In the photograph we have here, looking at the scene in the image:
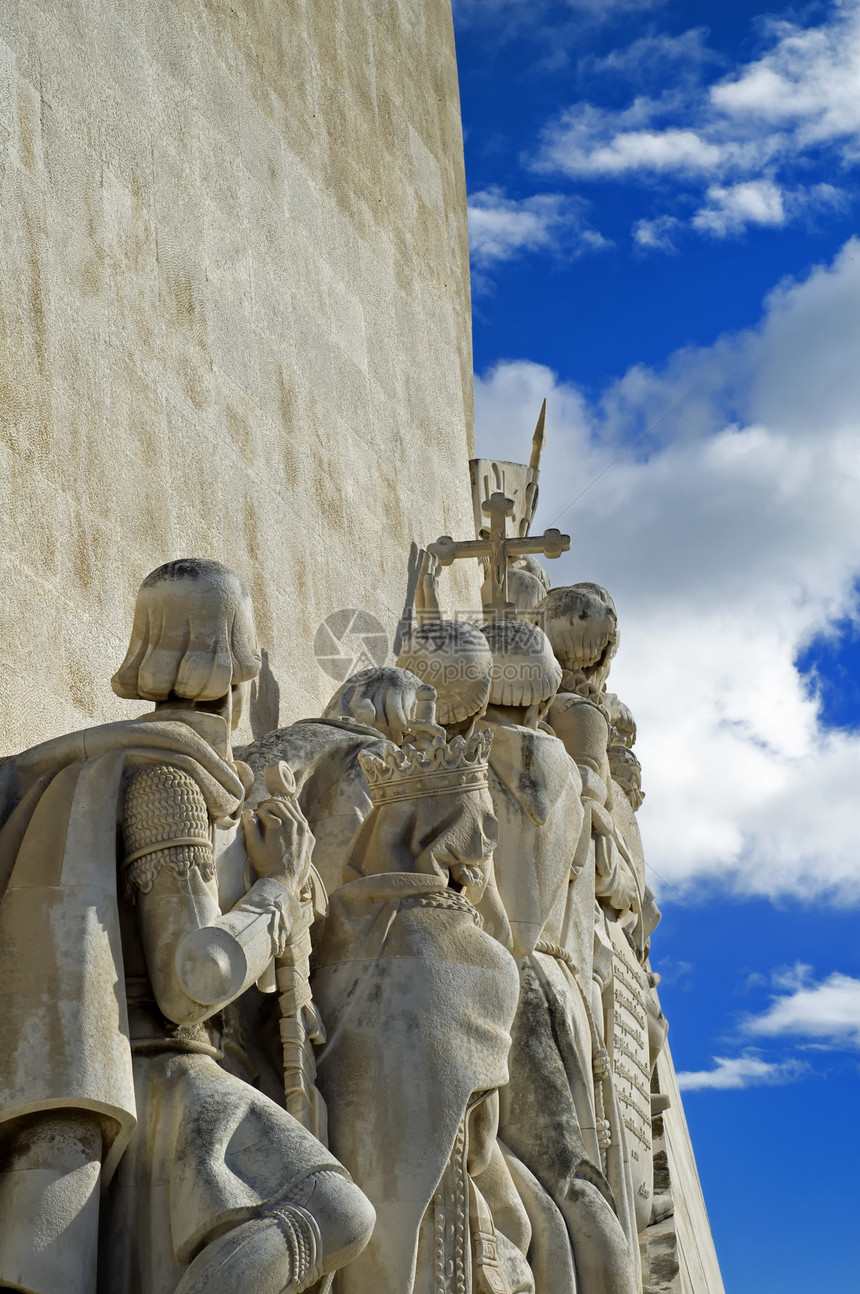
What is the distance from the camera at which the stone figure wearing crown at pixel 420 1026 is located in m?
4.13

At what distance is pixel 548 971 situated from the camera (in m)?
5.58

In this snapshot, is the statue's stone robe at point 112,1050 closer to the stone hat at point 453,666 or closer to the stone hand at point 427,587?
the stone hat at point 453,666

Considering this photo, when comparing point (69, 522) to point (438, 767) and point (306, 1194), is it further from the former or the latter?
point (306, 1194)

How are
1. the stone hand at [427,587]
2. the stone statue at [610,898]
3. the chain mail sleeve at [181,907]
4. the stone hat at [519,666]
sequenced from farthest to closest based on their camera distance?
the stone hand at [427,587] → the stone statue at [610,898] → the stone hat at [519,666] → the chain mail sleeve at [181,907]

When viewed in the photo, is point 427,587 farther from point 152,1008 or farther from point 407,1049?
point 152,1008

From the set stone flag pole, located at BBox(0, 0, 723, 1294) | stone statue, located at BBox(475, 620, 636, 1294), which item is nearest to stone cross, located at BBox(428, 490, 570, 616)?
stone flag pole, located at BBox(0, 0, 723, 1294)

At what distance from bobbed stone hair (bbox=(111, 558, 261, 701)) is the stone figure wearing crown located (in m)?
0.73

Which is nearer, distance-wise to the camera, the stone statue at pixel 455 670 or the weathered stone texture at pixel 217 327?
the weathered stone texture at pixel 217 327

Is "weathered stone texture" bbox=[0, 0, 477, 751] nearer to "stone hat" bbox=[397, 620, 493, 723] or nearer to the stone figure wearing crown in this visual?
"stone hat" bbox=[397, 620, 493, 723]

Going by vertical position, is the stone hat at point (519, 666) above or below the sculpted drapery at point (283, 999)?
above

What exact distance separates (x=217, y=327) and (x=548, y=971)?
2.44 meters

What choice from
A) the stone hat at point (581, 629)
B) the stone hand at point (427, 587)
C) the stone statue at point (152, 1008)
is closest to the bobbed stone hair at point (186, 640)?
the stone statue at point (152, 1008)

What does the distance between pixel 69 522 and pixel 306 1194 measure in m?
2.20

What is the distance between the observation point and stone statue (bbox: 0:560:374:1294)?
3451 mm
